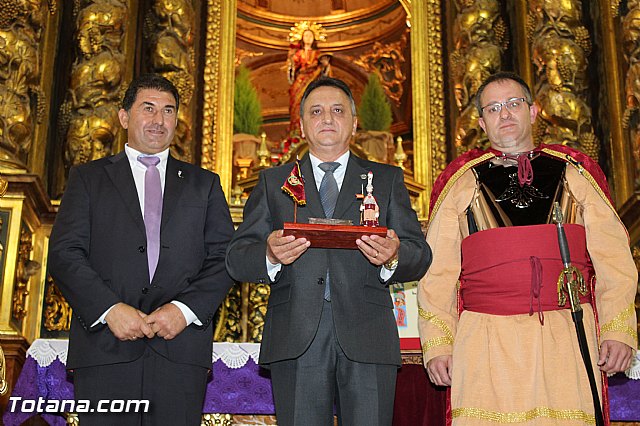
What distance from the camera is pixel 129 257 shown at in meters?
3.00

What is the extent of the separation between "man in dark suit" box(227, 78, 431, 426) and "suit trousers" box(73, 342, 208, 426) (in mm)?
286

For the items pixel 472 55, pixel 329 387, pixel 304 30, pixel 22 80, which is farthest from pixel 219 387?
pixel 304 30

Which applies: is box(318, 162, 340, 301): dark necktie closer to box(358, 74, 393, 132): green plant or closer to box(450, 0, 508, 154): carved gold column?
box(450, 0, 508, 154): carved gold column

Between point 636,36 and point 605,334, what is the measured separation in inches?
131

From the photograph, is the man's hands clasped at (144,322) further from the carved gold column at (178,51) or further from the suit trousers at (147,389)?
the carved gold column at (178,51)

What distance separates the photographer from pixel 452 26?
7062 mm

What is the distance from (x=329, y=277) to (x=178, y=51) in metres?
4.29

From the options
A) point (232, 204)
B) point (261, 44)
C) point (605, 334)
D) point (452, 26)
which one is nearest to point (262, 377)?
point (605, 334)

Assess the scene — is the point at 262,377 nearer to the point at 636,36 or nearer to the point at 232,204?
the point at 232,204

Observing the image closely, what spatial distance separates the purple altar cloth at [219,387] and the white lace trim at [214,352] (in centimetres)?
2

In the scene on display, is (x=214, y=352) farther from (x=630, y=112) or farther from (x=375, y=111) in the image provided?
(x=375, y=111)

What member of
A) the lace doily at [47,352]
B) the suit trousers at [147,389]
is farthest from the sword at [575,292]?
the lace doily at [47,352]

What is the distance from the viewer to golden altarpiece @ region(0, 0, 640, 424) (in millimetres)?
5453

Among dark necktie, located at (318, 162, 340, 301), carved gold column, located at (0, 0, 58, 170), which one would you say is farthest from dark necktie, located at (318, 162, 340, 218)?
carved gold column, located at (0, 0, 58, 170)
